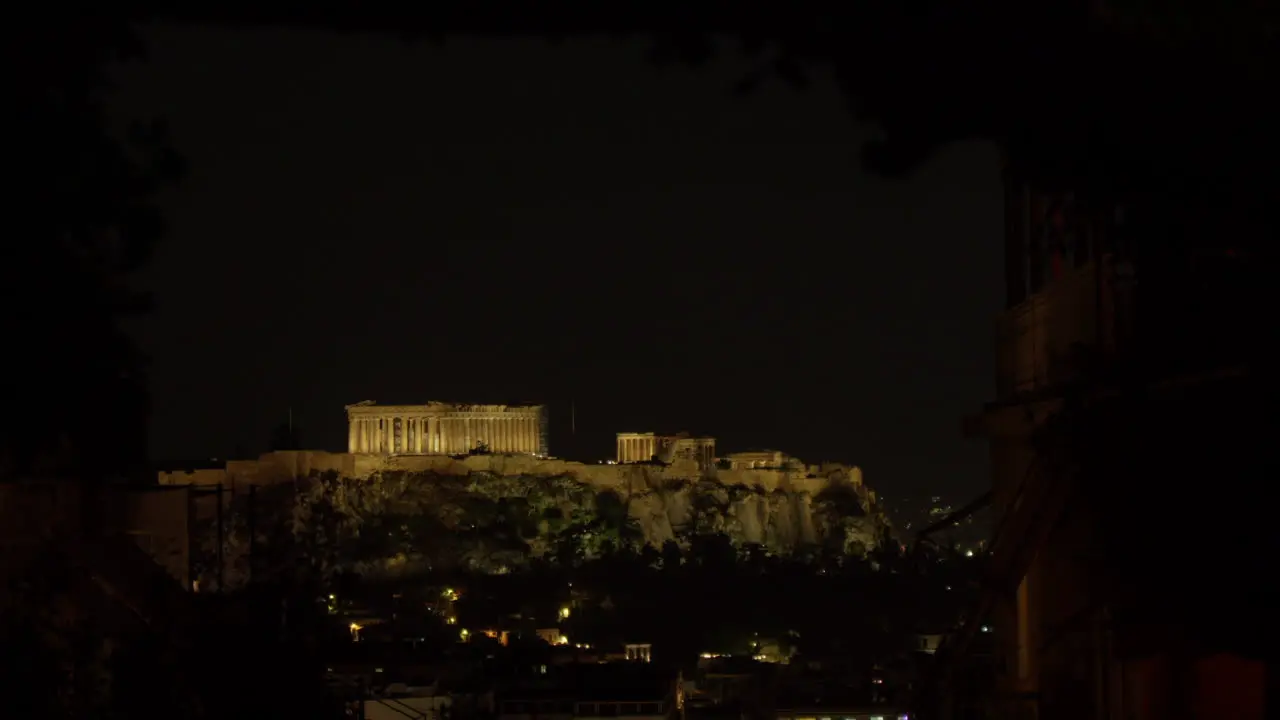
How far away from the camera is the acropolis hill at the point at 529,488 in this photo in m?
66.4

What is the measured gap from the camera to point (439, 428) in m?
76.6

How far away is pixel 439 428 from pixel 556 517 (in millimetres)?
9981

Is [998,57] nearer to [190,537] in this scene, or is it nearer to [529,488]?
[190,537]

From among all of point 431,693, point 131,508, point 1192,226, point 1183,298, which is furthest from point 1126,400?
point 431,693

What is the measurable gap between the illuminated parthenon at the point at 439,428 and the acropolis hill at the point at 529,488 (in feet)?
0.15

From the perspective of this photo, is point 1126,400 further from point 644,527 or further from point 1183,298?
point 644,527

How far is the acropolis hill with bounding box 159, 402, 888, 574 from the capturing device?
66.4 meters

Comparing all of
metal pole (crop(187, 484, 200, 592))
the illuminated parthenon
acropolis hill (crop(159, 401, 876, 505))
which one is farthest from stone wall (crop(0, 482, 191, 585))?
the illuminated parthenon

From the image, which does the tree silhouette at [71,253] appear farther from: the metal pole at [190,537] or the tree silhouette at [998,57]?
the metal pole at [190,537]

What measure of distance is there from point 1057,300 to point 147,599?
3.19 metres

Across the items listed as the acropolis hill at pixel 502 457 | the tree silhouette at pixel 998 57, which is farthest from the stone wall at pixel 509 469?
the tree silhouette at pixel 998 57

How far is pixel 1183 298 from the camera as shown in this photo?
3.90 m

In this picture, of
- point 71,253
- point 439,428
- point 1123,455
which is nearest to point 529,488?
point 439,428

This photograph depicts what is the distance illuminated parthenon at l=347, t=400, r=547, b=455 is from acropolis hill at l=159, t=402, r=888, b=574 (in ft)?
0.15
